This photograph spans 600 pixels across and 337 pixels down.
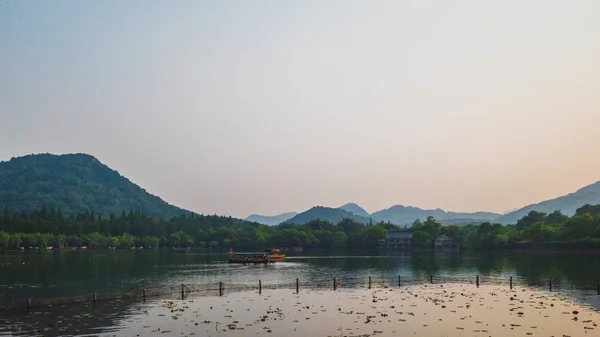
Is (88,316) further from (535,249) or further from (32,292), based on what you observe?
(535,249)

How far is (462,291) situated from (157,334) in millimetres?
43259

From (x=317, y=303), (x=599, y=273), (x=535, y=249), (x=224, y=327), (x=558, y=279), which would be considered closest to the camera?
(x=224, y=327)

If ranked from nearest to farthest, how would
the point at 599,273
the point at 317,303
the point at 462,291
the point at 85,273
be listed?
the point at 317,303 → the point at 462,291 → the point at 599,273 → the point at 85,273

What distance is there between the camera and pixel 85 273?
364ft

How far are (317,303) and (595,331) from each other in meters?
27.1

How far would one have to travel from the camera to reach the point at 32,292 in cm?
7469

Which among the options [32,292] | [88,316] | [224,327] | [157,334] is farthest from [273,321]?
[32,292]

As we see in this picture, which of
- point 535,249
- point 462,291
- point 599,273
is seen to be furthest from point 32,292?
point 535,249

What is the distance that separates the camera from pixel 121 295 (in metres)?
61.6

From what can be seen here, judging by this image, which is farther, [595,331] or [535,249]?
[535,249]

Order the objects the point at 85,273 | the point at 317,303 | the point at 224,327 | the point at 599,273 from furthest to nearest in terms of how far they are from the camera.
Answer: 1. the point at 85,273
2. the point at 599,273
3. the point at 317,303
4. the point at 224,327

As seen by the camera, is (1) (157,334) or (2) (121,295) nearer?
(1) (157,334)

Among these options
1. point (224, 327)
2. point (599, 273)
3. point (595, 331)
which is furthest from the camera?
point (599, 273)

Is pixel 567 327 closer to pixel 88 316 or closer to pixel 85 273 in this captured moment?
pixel 88 316
